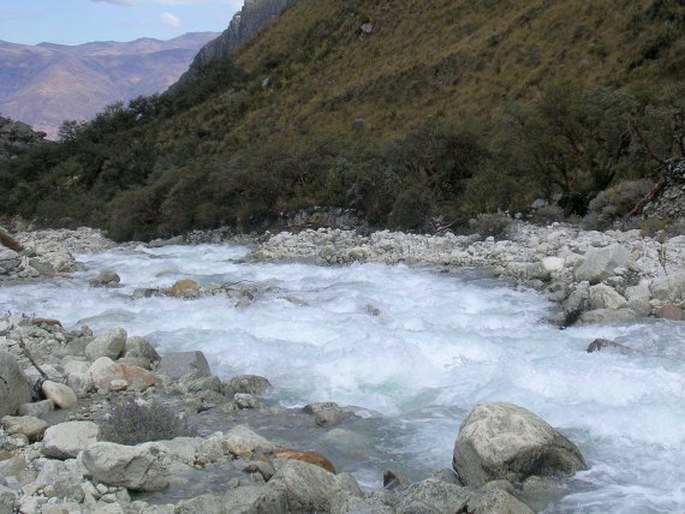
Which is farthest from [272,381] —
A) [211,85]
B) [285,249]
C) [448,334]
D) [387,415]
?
[211,85]

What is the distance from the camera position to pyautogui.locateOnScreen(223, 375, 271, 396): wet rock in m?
7.98

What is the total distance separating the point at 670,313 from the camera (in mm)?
9383

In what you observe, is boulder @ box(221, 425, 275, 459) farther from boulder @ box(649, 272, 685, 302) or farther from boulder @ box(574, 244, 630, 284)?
boulder @ box(574, 244, 630, 284)

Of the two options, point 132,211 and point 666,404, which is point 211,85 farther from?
point 666,404

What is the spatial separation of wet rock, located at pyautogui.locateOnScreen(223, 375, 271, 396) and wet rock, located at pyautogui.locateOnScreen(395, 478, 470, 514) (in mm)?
3478

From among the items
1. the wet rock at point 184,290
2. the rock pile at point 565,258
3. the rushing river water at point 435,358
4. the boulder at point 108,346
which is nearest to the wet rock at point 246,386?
the rushing river water at point 435,358

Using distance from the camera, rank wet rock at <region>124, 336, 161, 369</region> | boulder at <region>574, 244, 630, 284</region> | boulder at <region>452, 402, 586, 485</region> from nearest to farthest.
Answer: boulder at <region>452, 402, 586, 485</region>, wet rock at <region>124, 336, 161, 369</region>, boulder at <region>574, 244, 630, 284</region>

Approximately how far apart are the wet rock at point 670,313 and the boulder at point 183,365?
6077 mm

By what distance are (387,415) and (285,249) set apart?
12980 mm

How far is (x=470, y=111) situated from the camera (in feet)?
98.9

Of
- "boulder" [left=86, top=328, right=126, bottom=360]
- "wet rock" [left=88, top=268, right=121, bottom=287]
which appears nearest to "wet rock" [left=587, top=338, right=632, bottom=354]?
"boulder" [left=86, top=328, right=126, bottom=360]

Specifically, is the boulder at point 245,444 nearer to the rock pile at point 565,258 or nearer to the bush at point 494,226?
the rock pile at point 565,258

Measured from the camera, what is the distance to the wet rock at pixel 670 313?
9312 mm

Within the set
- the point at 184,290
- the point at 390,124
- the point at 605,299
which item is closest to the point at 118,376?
the point at 184,290
